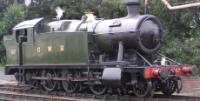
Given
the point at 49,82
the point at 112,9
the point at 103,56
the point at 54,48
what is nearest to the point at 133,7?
the point at 103,56

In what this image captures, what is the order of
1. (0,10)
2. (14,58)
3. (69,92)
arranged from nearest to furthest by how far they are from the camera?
(69,92) → (14,58) → (0,10)

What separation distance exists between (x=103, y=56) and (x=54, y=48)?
2.20 metres

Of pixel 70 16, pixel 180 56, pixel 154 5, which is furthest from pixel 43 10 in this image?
pixel 180 56

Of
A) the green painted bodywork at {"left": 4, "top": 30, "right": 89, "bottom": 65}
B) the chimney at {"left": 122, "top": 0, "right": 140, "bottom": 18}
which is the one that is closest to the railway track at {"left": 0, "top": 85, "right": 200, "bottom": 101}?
the green painted bodywork at {"left": 4, "top": 30, "right": 89, "bottom": 65}

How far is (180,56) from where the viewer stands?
1980 cm

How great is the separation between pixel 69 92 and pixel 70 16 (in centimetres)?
2034

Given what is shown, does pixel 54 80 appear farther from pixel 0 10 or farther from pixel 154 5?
pixel 0 10

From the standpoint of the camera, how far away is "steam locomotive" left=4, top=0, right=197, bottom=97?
12.6 metres

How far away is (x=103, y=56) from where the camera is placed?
1368 cm

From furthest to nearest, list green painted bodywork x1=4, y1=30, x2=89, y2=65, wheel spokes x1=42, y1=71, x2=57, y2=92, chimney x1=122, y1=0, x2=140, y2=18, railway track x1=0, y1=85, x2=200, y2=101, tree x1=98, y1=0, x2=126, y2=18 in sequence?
tree x1=98, y1=0, x2=126, y2=18 < wheel spokes x1=42, y1=71, x2=57, y2=92 < green painted bodywork x1=4, y1=30, x2=89, y2=65 < chimney x1=122, y1=0, x2=140, y2=18 < railway track x1=0, y1=85, x2=200, y2=101

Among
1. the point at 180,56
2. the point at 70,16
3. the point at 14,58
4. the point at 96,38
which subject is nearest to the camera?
the point at 96,38

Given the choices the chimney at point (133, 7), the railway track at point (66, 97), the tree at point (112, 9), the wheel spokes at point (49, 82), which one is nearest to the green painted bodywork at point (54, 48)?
the wheel spokes at point (49, 82)

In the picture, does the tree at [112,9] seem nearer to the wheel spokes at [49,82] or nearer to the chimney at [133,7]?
the wheel spokes at [49,82]

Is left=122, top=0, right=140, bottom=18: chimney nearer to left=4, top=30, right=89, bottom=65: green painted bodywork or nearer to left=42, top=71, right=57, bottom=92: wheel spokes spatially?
left=4, top=30, right=89, bottom=65: green painted bodywork
